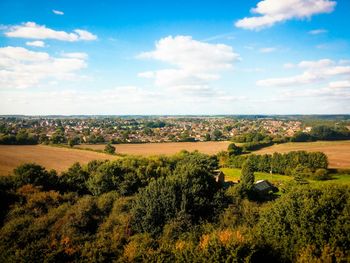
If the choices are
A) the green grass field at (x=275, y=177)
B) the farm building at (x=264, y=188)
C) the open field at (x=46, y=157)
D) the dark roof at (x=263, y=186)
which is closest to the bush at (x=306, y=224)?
the farm building at (x=264, y=188)

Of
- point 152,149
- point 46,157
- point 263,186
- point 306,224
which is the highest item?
point 306,224

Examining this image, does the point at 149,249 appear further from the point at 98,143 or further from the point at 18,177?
the point at 98,143

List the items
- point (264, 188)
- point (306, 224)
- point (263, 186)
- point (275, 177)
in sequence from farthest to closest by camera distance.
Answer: point (275, 177)
point (263, 186)
point (264, 188)
point (306, 224)

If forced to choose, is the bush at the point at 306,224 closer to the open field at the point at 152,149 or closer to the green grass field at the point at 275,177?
the green grass field at the point at 275,177

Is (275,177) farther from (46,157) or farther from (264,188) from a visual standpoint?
(46,157)

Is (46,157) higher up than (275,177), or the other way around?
(46,157)

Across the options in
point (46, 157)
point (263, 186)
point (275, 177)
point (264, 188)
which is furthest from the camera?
point (46, 157)

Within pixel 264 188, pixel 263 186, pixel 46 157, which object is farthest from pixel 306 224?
pixel 46 157

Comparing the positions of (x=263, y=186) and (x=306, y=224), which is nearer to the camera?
(x=306, y=224)

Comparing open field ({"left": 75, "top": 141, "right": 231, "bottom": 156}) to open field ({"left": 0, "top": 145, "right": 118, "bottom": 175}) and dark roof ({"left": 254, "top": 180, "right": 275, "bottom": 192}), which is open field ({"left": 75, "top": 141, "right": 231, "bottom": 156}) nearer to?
open field ({"left": 0, "top": 145, "right": 118, "bottom": 175})
